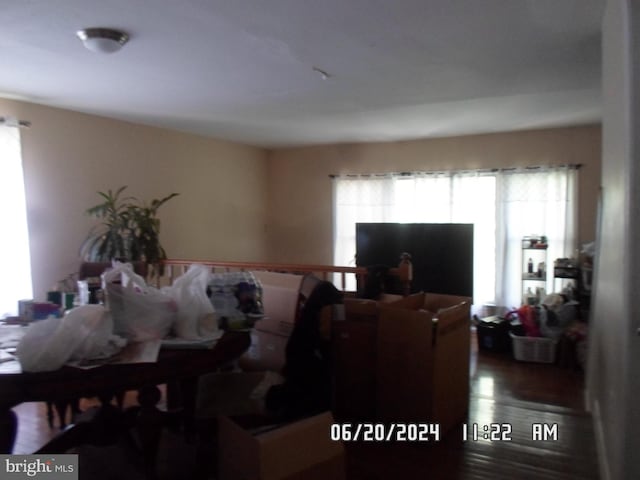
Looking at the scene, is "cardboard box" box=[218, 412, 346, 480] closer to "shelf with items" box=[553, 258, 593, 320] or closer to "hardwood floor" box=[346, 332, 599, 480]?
"hardwood floor" box=[346, 332, 599, 480]

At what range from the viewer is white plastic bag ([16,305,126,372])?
1425mm

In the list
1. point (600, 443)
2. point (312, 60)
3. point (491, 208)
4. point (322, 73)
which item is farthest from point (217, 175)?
point (600, 443)

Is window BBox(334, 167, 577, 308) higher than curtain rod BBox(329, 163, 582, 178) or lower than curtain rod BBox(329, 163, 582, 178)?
lower

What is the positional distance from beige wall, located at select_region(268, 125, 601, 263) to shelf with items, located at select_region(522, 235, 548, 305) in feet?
1.39

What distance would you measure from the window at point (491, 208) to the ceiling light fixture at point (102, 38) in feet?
12.9

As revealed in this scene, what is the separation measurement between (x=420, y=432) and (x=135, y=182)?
3627mm

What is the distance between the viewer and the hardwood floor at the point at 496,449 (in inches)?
91.9

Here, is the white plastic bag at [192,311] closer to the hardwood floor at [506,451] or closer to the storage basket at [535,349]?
the hardwood floor at [506,451]

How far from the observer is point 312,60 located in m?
2.85

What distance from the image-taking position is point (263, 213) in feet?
21.7

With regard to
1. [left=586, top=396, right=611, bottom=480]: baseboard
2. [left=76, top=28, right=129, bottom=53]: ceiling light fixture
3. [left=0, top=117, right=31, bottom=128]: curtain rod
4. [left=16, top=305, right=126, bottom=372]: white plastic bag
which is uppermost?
[left=76, top=28, right=129, bottom=53]: ceiling light fixture

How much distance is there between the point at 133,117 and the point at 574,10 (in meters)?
3.77

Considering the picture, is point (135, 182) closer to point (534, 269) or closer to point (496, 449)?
point (496, 449)

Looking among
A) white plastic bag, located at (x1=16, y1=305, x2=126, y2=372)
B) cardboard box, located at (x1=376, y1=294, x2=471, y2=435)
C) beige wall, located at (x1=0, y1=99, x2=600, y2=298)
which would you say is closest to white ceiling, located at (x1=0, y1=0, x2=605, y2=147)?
beige wall, located at (x1=0, y1=99, x2=600, y2=298)
